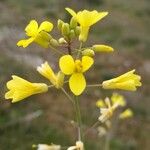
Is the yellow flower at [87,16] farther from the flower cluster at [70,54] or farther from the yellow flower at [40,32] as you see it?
the yellow flower at [40,32]

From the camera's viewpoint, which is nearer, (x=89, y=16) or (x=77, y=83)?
(x=77, y=83)

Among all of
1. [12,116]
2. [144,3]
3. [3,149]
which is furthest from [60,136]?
[144,3]

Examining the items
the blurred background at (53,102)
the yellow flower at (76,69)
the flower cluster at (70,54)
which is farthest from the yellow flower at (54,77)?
the blurred background at (53,102)

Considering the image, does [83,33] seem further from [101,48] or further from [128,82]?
[128,82]

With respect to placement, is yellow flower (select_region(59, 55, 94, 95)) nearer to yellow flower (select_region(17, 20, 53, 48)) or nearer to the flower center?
the flower center

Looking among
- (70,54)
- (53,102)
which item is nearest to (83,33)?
(70,54)

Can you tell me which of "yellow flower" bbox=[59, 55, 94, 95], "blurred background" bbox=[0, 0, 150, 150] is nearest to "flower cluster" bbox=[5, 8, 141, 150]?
"yellow flower" bbox=[59, 55, 94, 95]

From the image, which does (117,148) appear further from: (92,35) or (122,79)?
(92,35)
